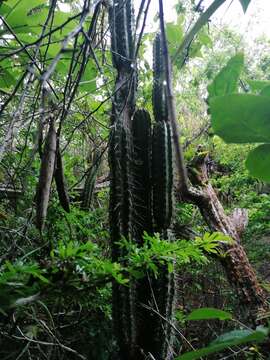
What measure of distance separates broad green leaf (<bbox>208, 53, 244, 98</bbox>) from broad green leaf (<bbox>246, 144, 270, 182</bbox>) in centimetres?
5

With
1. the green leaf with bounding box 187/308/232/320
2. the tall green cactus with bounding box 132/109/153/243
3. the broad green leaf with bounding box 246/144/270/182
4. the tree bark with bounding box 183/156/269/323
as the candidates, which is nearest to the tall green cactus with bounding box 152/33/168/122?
the tall green cactus with bounding box 132/109/153/243

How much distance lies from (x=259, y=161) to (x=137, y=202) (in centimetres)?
158

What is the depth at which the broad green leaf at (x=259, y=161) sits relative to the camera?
0.32 meters

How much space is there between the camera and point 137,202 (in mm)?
1903

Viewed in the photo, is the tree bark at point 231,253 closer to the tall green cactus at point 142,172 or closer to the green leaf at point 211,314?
the tall green cactus at point 142,172

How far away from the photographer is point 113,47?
1.83 m

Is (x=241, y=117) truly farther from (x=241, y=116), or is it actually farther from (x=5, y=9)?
(x=5, y=9)

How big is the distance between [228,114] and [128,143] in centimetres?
158

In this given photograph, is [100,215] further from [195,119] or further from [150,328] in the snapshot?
[195,119]

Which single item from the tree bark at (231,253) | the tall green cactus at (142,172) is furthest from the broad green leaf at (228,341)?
the tree bark at (231,253)

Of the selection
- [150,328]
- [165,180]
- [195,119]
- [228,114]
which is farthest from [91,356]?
[195,119]

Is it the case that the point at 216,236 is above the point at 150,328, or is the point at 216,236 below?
above

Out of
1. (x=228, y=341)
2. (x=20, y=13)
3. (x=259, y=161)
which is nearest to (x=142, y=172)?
(x=20, y=13)

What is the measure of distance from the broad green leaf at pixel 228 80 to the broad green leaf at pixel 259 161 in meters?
0.05
